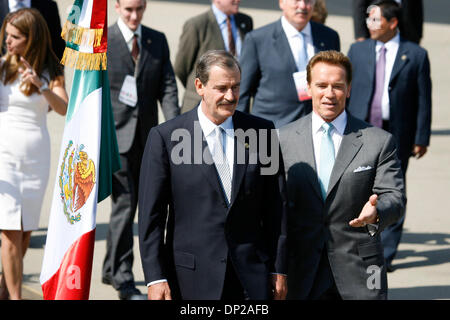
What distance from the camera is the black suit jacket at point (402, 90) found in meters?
8.21

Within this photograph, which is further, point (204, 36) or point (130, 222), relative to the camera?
point (204, 36)

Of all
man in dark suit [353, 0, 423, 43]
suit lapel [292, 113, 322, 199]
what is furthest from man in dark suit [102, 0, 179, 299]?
man in dark suit [353, 0, 423, 43]

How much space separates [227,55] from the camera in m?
4.93

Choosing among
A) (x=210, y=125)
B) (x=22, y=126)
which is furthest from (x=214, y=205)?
(x=22, y=126)

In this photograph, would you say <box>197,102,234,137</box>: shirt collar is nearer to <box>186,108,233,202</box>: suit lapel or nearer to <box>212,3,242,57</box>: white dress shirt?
<box>186,108,233,202</box>: suit lapel

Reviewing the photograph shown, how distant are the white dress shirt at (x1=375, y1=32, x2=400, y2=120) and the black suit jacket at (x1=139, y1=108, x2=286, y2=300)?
341cm

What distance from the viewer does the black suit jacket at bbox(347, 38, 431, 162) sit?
26.9 feet

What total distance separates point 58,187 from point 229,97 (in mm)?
1212

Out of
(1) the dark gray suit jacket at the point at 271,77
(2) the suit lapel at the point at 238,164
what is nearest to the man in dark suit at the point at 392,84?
(1) the dark gray suit jacket at the point at 271,77

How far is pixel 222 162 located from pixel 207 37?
437 centimetres

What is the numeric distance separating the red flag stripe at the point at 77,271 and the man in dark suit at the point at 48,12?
12.2 feet

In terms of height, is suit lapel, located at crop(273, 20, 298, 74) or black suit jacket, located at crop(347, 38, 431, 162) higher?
suit lapel, located at crop(273, 20, 298, 74)

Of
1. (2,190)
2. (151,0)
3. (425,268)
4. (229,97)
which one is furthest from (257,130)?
(151,0)
